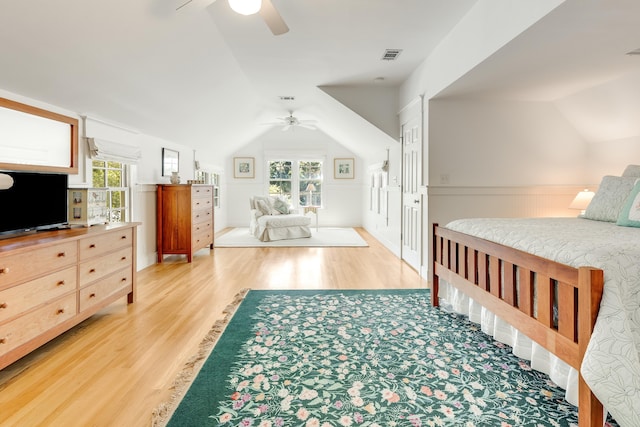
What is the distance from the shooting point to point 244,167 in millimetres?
9031

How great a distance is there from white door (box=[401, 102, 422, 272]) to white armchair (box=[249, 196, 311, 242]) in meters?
2.56

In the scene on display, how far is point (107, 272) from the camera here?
8.87 ft

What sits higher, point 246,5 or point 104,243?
point 246,5

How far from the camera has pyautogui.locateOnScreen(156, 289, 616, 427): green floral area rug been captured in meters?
1.54

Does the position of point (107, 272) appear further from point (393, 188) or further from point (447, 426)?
point (393, 188)

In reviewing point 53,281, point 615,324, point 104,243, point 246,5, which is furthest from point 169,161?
point 615,324

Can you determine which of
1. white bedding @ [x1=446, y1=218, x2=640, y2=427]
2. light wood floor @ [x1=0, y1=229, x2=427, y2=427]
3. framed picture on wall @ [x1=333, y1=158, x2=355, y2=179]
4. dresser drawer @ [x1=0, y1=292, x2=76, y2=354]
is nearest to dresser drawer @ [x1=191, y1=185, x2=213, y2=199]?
light wood floor @ [x1=0, y1=229, x2=427, y2=427]

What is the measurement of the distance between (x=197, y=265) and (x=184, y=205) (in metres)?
0.87

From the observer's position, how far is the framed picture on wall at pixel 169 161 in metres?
5.14

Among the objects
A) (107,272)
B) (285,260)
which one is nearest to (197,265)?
(285,260)

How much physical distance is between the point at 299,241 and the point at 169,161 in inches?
105

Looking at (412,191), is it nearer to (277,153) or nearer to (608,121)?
(608,121)

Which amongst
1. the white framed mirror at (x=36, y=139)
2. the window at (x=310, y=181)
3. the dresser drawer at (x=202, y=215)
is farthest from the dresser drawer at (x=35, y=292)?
the window at (x=310, y=181)

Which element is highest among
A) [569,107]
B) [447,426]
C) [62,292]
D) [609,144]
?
[569,107]
